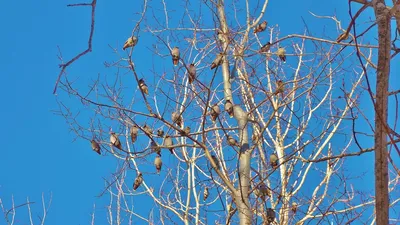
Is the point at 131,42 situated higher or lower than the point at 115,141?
higher

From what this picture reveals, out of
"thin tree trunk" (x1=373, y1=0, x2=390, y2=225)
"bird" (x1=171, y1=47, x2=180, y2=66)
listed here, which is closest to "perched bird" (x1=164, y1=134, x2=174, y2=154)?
"bird" (x1=171, y1=47, x2=180, y2=66)

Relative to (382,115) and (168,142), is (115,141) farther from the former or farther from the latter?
(382,115)

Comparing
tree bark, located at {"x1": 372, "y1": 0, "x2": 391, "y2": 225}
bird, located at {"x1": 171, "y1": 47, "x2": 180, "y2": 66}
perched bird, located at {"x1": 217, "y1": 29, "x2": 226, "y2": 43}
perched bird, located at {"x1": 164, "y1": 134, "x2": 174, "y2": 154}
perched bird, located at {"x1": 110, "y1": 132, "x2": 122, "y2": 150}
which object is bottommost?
tree bark, located at {"x1": 372, "y1": 0, "x2": 391, "y2": 225}

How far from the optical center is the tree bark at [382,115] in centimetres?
52

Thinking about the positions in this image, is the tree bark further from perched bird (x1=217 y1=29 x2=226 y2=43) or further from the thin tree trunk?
perched bird (x1=217 y1=29 x2=226 y2=43)

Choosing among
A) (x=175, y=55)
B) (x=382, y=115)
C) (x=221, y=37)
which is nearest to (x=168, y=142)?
(x=175, y=55)

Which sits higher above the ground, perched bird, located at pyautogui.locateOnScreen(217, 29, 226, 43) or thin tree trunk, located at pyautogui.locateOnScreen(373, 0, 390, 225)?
perched bird, located at pyautogui.locateOnScreen(217, 29, 226, 43)

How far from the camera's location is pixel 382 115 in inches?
21.6

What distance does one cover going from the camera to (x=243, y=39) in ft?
9.73

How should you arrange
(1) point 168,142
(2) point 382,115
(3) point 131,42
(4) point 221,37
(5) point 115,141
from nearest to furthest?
(2) point 382,115 → (3) point 131,42 → (5) point 115,141 → (1) point 168,142 → (4) point 221,37

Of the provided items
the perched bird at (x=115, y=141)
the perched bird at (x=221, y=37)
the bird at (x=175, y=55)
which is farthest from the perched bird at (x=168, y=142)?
the perched bird at (x=221, y=37)

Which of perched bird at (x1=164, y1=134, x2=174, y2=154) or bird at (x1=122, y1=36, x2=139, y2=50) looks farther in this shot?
perched bird at (x1=164, y1=134, x2=174, y2=154)

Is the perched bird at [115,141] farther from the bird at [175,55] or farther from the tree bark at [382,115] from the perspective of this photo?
the tree bark at [382,115]

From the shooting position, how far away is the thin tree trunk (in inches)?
20.5
